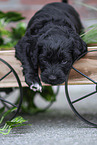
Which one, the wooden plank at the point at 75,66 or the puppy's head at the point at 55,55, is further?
the wooden plank at the point at 75,66

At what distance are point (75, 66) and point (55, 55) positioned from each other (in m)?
0.25

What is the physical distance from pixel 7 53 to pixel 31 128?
26.7 inches

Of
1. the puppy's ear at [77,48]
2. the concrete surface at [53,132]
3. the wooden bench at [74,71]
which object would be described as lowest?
the concrete surface at [53,132]

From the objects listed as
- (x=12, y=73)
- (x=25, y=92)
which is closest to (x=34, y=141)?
(x=12, y=73)

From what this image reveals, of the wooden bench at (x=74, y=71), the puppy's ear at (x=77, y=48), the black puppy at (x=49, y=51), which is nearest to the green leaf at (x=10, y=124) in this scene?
the wooden bench at (x=74, y=71)

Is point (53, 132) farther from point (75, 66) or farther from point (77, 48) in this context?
point (77, 48)

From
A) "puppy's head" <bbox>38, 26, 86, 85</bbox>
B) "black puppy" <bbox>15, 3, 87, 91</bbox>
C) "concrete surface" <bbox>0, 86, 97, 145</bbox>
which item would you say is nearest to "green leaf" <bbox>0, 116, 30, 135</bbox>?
"concrete surface" <bbox>0, 86, 97, 145</bbox>

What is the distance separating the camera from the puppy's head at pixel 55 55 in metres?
1.94

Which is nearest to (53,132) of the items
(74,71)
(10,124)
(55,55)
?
(10,124)

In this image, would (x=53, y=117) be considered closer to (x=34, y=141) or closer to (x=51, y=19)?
(x=34, y=141)

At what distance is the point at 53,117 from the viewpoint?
8.23ft

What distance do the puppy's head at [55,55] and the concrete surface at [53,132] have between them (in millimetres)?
419

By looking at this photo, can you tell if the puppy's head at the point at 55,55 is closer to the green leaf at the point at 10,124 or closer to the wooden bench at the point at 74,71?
the wooden bench at the point at 74,71

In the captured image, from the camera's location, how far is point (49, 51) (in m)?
1.94
